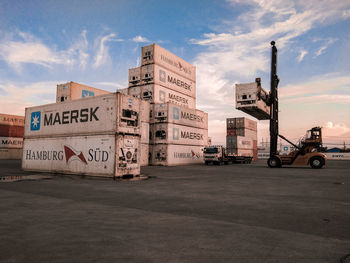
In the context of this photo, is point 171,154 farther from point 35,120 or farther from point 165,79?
point 35,120

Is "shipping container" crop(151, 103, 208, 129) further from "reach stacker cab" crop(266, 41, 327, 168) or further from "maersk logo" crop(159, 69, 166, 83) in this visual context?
"reach stacker cab" crop(266, 41, 327, 168)

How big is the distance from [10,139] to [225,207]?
40.8m

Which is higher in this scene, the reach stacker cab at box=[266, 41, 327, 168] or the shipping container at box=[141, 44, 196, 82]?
the shipping container at box=[141, 44, 196, 82]

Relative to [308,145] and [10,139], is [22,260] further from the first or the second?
[10,139]

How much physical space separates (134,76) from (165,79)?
351 centimetres

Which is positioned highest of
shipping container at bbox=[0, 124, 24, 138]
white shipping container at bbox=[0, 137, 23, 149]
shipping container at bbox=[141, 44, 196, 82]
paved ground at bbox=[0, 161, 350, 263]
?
shipping container at bbox=[141, 44, 196, 82]

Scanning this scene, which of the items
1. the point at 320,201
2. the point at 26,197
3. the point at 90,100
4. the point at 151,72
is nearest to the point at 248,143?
the point at 151,72

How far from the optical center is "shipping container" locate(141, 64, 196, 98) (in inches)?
999

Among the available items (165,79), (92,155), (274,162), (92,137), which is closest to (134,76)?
(165,79)

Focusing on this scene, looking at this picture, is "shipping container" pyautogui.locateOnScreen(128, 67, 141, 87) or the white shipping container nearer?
"shipping container" pyautogui.locateOnScreen(128, 67, 141, 87)

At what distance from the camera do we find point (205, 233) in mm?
4109

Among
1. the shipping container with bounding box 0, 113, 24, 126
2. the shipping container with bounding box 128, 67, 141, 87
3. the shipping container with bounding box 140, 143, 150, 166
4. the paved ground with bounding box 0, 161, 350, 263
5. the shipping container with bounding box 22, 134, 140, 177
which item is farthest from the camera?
the shipping container with bounding box 0, 113, 24, 126

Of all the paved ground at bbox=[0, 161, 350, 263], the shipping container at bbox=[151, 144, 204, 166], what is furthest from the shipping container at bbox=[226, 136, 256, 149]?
the paved ground at bbox=[0, 161, 350, 263]

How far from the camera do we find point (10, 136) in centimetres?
3722
